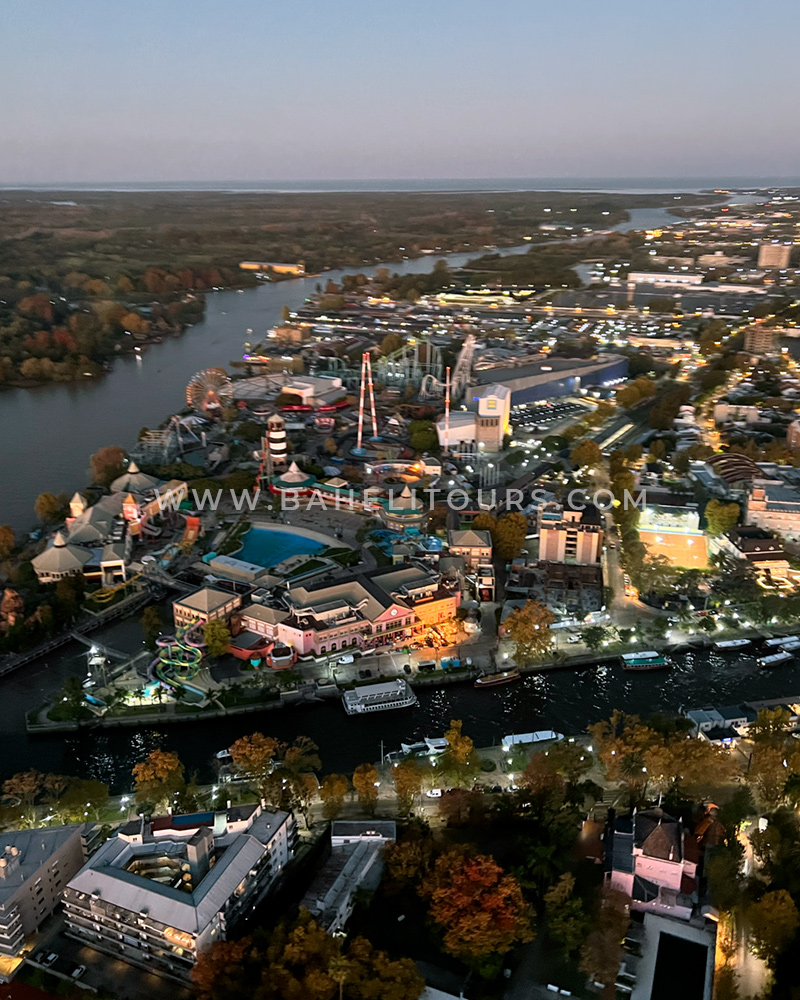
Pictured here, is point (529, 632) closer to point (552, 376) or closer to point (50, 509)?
point (50, 509)

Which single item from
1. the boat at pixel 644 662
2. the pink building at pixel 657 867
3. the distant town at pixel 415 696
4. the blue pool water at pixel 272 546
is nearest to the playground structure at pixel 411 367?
the distant town at pixel 415 696

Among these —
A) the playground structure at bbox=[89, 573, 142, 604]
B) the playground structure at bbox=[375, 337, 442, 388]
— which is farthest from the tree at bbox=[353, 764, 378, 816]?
→ the playground structure at bbox=[375, 337, 442, 388]

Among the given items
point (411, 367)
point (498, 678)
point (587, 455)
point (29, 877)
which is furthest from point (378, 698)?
point (411, 367)

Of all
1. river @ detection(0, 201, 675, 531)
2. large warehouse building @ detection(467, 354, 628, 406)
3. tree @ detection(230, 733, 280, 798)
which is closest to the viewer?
tree @ detection(230, 733, 280, 798)

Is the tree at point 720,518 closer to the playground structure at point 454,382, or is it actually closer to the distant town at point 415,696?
the distant town at point 415,696

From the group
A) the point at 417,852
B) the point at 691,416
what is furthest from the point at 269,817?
the point at 691,416

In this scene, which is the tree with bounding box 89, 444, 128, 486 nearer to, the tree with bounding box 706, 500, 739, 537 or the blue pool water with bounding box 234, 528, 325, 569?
the blue pool water with bounding box 234, 528, 325, 569

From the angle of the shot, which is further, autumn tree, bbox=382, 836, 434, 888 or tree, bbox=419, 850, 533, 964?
autumn tree, bbox=382, 836, 434, 888
